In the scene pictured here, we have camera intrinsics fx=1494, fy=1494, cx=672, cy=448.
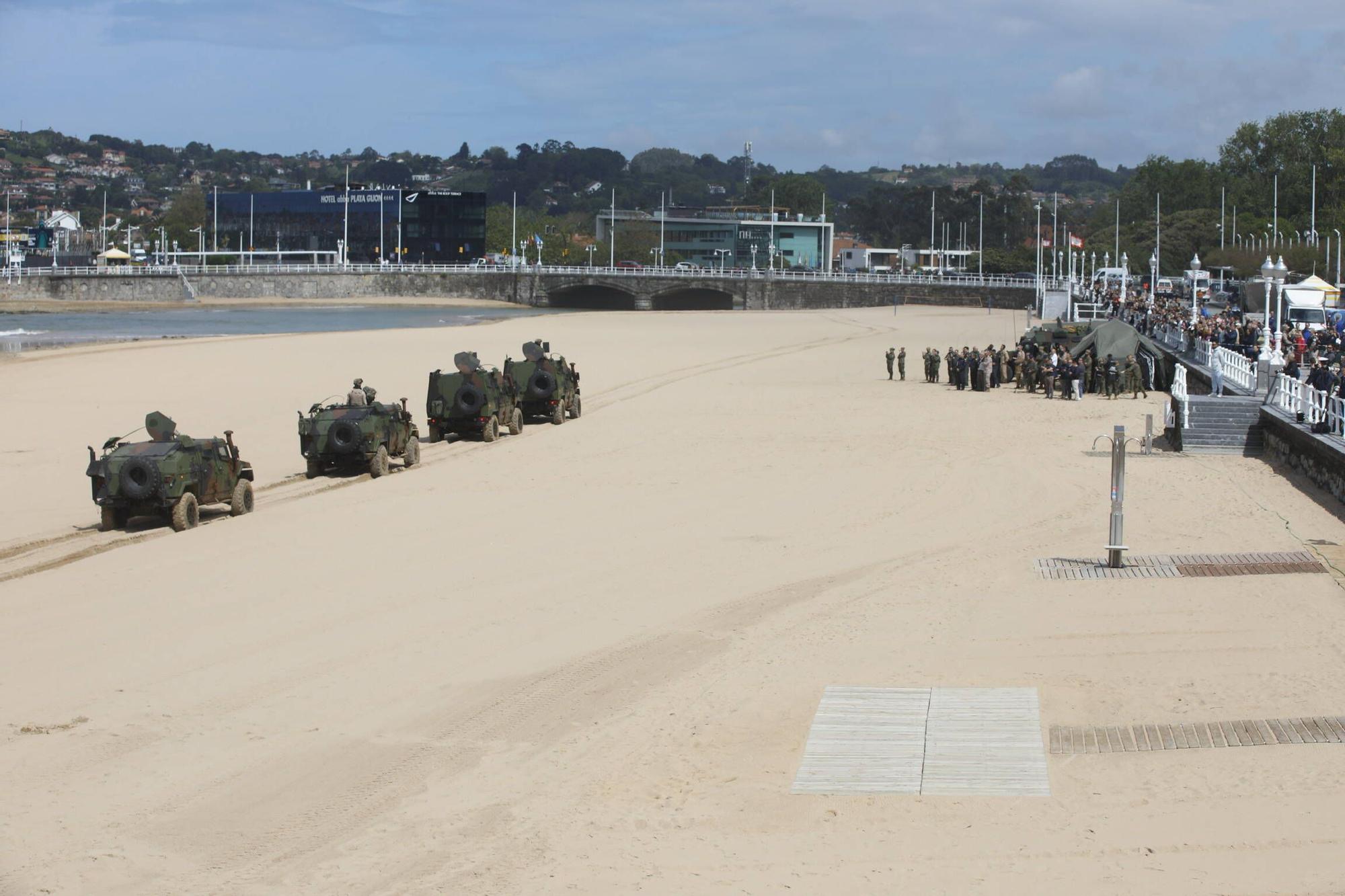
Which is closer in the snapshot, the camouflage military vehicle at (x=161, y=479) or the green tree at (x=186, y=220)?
the camouflage military vehicle at (x=161, y=479)

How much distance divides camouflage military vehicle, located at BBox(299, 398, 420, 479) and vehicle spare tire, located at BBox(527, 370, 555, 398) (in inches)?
229

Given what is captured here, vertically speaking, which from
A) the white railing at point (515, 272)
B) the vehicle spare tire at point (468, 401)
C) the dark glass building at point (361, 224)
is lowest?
the vehicle spare tire at point (468, 401)

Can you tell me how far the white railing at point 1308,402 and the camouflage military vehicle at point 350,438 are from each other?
14.1 metres

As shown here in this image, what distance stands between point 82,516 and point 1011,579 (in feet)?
39.8

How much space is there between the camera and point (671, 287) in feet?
382

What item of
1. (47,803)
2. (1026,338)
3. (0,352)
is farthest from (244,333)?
(47,803)

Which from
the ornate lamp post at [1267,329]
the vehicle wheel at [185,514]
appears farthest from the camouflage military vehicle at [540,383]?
the ornate lamp post at [1267,329]

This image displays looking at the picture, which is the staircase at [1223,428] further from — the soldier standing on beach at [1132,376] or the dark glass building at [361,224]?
the dark glass building at [361,224]

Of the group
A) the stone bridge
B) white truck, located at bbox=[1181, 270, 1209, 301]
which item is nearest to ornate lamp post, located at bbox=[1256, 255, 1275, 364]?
white truck, located at bbox=[1181, 270, 1209, 301]

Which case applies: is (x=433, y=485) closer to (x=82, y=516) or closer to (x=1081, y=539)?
(x=82, y=516)

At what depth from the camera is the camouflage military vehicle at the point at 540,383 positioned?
1154 inches

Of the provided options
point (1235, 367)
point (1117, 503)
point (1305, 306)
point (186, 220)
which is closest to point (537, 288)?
point (1305, 306)

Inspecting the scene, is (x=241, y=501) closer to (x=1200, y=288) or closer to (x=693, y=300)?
(x=1200, y=288)

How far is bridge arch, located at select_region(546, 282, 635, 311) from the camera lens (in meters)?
120
